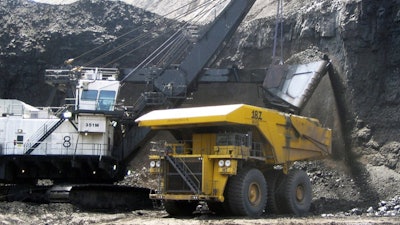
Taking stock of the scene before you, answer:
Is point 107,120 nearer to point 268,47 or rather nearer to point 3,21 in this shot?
point 268,47

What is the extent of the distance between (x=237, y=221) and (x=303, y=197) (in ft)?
13.6

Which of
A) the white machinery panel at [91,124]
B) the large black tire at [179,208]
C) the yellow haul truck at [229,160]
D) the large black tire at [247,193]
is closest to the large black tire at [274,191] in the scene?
the yellow haul truck at [229,160]

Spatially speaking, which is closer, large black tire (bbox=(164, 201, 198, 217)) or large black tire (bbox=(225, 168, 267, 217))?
large black tire (bbox=(225, 168, 267, 217))

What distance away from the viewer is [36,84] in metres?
29.6

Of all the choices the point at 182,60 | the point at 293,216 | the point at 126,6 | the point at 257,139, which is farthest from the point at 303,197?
the point at 126,6

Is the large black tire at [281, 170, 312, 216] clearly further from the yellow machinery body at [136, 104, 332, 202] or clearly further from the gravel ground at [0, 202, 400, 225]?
the gravel ground at [0, 202, 400, 225]

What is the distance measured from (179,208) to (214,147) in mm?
2155

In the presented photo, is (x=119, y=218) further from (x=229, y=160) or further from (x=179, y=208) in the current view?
(x=229, y=160)

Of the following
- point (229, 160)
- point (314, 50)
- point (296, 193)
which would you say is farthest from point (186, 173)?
point (314, 50)

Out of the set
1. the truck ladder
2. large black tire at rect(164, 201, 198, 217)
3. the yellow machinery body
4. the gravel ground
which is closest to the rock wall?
the yellow machinery body

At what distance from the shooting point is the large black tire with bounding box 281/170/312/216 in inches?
640

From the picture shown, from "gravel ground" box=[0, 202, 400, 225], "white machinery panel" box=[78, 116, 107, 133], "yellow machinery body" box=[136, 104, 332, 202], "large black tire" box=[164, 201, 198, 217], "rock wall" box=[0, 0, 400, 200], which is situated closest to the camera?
"gravel ground" box=[0, 202, 400, 225]

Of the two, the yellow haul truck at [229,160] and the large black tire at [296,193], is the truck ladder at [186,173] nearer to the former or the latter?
the yellow haul truck at [229,160]

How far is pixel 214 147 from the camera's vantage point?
A: 14.8 meters
